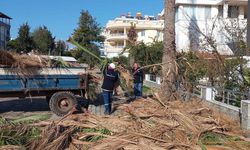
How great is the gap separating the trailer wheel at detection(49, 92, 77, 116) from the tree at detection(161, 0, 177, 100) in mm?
2990

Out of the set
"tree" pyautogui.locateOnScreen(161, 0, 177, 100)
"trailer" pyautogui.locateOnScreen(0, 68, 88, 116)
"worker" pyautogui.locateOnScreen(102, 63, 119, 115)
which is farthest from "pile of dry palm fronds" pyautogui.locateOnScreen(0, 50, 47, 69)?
"tree" pyautogui.locateOnScreen(161, 0, 177, 100)

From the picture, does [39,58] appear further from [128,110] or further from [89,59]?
[128,110]

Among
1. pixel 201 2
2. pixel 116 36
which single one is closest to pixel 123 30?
pixel 116 36

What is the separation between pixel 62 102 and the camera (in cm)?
1384

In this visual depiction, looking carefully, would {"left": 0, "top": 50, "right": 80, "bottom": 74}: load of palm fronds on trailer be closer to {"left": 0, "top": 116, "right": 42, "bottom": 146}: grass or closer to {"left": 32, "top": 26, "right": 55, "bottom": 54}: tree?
{"left": 0, "top": 116, "right": 42, "bottom": 146}: grass

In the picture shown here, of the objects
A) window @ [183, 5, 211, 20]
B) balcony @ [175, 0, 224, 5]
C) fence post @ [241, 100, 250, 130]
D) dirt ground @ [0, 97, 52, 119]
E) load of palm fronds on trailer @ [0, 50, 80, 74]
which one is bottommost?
dirt ground @ [0, 97, 52, 119]

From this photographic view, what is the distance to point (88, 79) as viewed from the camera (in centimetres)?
1422

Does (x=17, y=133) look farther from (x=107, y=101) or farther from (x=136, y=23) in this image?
(x=136, y=23)

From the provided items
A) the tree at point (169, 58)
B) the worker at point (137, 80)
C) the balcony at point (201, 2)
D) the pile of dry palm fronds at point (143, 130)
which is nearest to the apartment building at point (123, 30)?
the balcony at point (201, 2)

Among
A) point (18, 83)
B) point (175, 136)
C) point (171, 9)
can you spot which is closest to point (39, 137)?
point (175, 136)

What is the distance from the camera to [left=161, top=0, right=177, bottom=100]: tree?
46.0 ft

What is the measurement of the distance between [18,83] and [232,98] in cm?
662

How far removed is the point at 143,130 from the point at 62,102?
17.9 feet

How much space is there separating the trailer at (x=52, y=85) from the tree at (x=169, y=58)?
270cm
